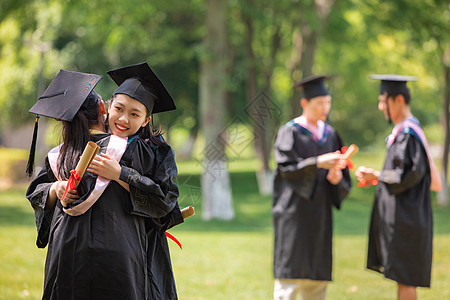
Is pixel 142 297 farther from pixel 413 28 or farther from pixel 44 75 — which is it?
pixel 44 75

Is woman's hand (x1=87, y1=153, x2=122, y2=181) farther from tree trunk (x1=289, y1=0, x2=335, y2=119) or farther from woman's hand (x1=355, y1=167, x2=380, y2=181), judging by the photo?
tree trunk (x1=289, y1=0, x2=335, y2=119)

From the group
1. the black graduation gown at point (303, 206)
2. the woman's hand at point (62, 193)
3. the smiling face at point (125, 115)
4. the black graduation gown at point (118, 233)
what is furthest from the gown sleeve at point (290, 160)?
the woman's hand at point (62, 193)

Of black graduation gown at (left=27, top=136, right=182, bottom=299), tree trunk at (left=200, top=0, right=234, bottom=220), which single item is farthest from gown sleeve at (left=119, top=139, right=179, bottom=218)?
tree trunk at (left=200, top=0, right=234, bottom=220)

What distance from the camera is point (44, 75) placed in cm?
2497

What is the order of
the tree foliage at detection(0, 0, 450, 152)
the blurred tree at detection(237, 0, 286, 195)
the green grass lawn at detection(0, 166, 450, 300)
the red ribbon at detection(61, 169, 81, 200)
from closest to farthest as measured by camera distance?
the red ribbon at detection(61, 169, 81, 200) → the green grass lawn at detection(0, 166, 450, 300) → the tree foliage at detection(0, 0, 450, 152) → the blurred tree at detection(237, 0, 286, 195)

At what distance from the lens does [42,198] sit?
140 inches

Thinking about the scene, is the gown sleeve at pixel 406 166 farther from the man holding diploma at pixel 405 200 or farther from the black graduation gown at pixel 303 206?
the black graduation gown at pixel 303 206

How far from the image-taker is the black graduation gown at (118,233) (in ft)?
10.9

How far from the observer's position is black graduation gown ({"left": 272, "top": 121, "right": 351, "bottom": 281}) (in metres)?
Result: 5.49

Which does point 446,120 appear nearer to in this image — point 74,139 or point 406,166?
point 406,166

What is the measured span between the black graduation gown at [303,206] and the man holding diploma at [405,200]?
1.25ft

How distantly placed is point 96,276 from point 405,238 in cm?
300

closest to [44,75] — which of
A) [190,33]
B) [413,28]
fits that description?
[190,33]

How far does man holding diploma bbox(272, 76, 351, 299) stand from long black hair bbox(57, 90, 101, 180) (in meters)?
2.41
